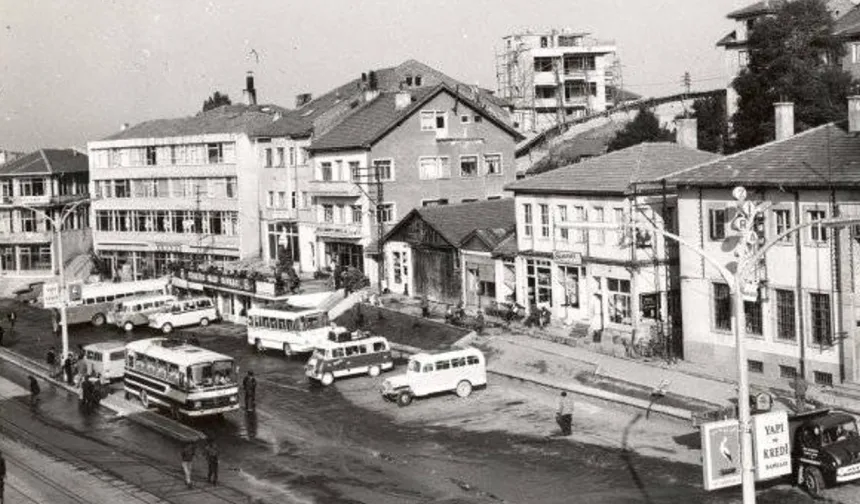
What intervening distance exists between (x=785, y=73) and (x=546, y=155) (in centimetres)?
3068

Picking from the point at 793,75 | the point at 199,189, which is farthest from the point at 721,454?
the point at 199,189

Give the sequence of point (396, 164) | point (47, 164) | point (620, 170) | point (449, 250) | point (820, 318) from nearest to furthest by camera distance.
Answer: point (820, 318) < point (620, 170) < point (449, 250) < point (396, 164) < point (47, 164)

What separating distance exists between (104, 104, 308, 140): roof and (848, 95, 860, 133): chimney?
4573 cm

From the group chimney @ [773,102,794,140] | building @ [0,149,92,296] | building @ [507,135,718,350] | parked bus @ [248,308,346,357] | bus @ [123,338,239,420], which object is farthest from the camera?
building @ [0,149,92,296]

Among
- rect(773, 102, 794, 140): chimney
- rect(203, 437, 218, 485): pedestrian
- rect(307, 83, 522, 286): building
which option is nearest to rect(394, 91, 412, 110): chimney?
rect(307, 83, 522, 286): building

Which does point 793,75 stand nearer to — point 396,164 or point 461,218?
point 461,218

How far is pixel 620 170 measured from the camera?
5478cm

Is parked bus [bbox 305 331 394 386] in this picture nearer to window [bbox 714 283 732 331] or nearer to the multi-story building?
window [bbox 714 283 732 331]

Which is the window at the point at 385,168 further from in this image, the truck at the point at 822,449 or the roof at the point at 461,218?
the truck at the point at 822,449

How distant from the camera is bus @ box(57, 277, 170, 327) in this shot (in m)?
75.8

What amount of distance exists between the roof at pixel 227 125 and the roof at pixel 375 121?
384 cm

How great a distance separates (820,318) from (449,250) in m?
26.3

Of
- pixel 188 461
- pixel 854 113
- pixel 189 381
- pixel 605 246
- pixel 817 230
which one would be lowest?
pixel 188 461

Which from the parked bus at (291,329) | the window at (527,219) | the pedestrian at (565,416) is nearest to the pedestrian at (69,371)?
the parked bus at (291,329)
